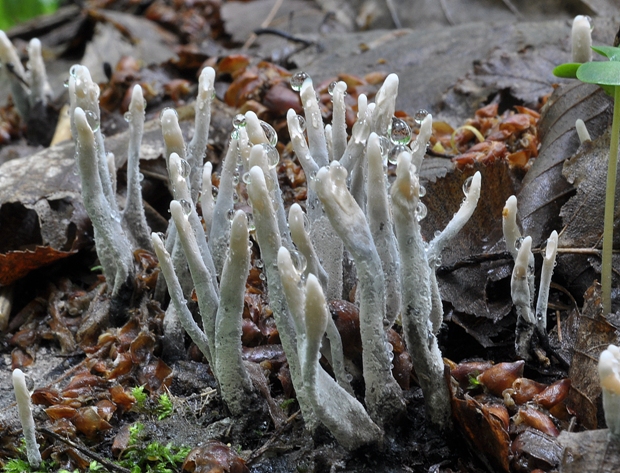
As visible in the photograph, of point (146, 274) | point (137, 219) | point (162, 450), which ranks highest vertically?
point (137, 219)

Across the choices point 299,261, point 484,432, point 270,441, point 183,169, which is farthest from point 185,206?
point 484,432

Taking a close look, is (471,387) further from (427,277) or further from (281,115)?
(281,115)

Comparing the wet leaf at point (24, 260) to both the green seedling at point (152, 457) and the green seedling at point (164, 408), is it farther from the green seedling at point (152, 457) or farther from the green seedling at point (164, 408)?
the green seedling at point (152, 457)

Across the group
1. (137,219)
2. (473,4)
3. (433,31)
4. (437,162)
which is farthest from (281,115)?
(473,4)

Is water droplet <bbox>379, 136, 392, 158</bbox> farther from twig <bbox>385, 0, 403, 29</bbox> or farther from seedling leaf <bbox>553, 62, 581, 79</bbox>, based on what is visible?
twig <bbox>385, 0, 403, 29</bbox>

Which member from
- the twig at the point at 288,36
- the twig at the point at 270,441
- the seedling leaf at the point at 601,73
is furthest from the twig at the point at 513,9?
the twig at the point at 270,441

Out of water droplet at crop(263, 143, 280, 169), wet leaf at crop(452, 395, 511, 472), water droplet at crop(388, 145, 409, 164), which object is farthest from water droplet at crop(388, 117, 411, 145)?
wet leaf at crop(452, 395, 511, 472)

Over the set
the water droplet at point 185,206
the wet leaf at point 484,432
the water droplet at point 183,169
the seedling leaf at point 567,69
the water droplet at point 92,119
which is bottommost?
the wet leaf at point 484,432
